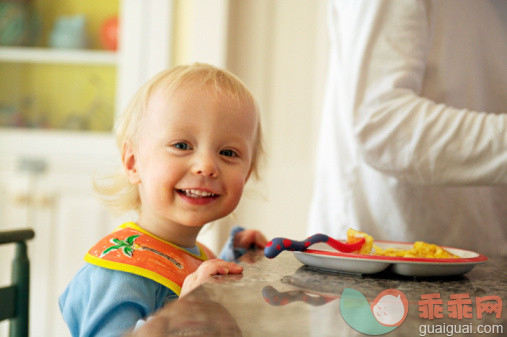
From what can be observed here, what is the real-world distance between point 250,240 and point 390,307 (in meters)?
0.62

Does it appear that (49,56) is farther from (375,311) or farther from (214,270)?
(375,311)

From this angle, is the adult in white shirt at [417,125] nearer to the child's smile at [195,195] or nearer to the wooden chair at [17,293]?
the child's smile at [195,195]

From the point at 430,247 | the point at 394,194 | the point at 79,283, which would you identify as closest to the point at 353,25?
the point at 394,194

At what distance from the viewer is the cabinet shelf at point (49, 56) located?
3037mm

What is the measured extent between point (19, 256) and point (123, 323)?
1.38 feet

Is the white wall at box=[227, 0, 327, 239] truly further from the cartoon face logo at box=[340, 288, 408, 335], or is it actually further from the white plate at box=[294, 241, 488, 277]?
the cartoon face logo at box=[340, 288, 408, 335]

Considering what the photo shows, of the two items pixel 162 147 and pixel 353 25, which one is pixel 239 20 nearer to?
pixel 353 25

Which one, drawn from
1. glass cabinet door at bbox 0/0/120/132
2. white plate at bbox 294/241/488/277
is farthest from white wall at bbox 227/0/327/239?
white plate at bbox 294/241/488/277

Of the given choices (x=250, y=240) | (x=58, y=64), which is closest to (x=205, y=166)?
(x=250, y=240)

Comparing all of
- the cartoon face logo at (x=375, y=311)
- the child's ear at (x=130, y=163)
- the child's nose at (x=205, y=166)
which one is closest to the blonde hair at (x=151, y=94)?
the child's ear at (x=130, y=163)

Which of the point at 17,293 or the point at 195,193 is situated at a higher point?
the point at 195,193

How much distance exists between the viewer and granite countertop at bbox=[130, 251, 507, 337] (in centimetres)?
45

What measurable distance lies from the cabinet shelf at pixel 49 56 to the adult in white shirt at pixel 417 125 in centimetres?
199

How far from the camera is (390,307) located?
0.54 metres
